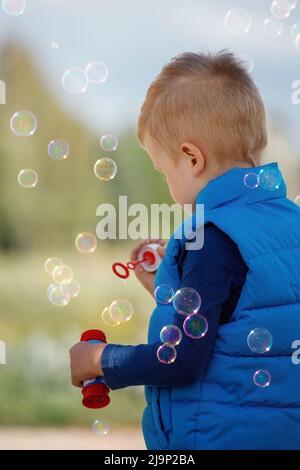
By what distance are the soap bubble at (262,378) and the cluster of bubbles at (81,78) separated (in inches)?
55.4

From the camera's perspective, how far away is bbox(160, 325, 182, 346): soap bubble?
A: 6.15 feet

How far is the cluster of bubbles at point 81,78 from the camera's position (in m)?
2.92

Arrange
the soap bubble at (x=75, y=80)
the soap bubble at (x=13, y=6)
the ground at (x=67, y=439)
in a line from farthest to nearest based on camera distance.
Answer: the ground at (x=67, y=439)
the soap bubble at (x=13, y=6)
the soap bubble at (x=75, y=80)

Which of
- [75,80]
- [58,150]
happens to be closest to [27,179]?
[58,150]

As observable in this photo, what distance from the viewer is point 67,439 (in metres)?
5.25

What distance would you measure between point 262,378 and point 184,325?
213mm

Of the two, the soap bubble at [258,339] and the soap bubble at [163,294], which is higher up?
the soap bubble at [163,294]

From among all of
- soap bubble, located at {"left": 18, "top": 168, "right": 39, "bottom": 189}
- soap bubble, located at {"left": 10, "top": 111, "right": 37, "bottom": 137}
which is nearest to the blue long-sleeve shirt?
soap bubble, located at {"left": 18, "top": 168, "right": 39, "bottom": 189}

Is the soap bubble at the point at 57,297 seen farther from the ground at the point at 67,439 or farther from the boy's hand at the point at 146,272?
the ground at the point at 67,439

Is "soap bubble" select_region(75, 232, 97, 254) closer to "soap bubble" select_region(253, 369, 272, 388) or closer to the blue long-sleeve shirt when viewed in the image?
the blue long-sleeve shirt

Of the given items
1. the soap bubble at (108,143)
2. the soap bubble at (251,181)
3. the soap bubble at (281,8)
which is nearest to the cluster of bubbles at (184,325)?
the soap bubble at (251,181)

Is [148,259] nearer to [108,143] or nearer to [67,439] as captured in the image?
[108,143]

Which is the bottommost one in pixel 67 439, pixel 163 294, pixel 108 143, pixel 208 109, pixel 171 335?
pixel 171 335

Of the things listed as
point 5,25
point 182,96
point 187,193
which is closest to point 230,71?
point 182,96
